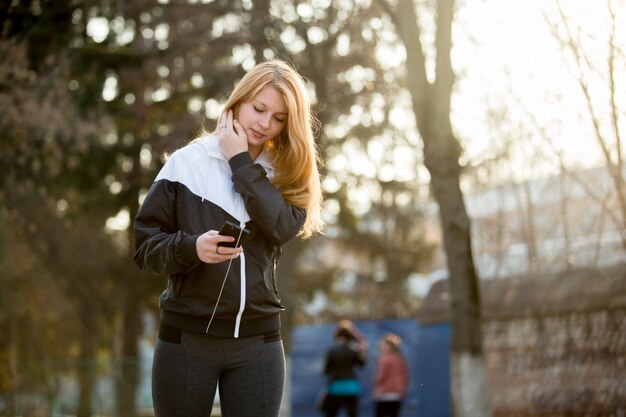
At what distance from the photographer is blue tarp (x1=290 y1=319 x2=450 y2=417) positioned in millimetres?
15773

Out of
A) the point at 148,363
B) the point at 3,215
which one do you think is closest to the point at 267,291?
the point at 148,363

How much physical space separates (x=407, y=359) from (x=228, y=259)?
1367 centimetres

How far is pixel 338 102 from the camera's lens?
A: 62.8 feet

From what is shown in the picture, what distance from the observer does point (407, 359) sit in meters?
16.8

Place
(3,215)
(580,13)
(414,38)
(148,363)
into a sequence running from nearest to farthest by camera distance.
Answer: (580,13) < (414,38) < (148,363) < (3,215)

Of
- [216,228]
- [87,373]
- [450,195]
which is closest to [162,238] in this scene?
[216,228]

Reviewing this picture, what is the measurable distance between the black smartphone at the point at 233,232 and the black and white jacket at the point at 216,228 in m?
0.18

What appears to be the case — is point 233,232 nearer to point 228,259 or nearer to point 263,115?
point 228,259

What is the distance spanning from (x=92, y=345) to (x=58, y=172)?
10779 mm

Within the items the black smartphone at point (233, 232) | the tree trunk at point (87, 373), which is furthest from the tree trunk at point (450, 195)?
the tree trunk at point (87, 373)

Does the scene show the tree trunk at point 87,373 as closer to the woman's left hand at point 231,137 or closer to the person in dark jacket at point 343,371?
the person in dark jacket at point 343,371

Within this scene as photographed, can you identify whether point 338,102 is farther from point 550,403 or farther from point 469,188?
point 550,403

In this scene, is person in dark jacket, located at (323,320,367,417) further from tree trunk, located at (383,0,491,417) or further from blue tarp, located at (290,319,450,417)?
tree trunk, located at (383,0,491,417)

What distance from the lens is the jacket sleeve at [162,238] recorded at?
11.1ft
